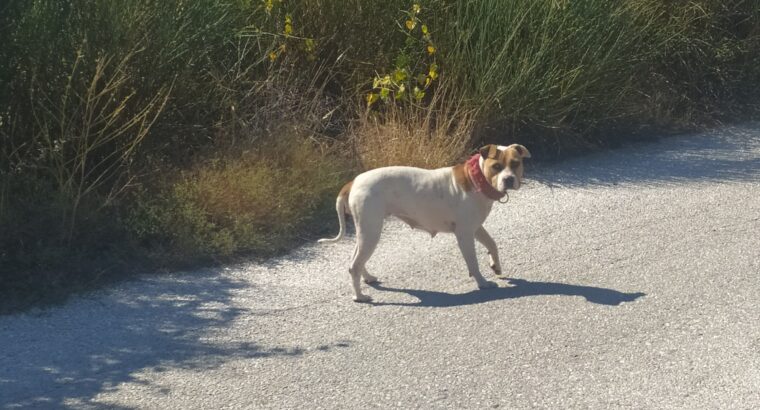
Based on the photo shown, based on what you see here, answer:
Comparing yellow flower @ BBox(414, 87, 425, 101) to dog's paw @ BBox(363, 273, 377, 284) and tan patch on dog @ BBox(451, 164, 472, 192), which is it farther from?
dog's paw @ BBox(363, 273, 377, 284)

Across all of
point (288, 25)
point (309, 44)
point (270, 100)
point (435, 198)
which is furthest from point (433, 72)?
point (435, 198)

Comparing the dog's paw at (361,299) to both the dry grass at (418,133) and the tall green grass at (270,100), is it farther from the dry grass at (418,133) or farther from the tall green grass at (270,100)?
the dry grass at (418,133)

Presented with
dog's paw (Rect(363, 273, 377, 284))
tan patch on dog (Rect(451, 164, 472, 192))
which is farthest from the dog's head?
dog's paw (Rect(363, 273, 377, 284))

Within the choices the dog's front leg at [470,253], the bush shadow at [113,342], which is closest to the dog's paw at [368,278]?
the dog's front leg at [470,253]

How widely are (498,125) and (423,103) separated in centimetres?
80

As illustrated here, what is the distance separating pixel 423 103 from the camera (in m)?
11.2

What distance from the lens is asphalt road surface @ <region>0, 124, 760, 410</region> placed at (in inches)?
223

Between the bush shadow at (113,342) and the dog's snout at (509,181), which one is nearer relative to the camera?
the bush shadow at (113,342)

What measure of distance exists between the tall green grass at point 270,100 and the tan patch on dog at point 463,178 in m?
1.66

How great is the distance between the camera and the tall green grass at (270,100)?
8.10m

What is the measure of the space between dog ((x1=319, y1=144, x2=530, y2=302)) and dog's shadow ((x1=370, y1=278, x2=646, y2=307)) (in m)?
0.14

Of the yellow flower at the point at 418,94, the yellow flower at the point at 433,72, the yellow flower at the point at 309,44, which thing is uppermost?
the yellow flower at the point at 309,44

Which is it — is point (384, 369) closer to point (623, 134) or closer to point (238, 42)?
point (238, 42)

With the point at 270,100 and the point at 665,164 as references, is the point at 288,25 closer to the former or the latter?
the point at 270,100
